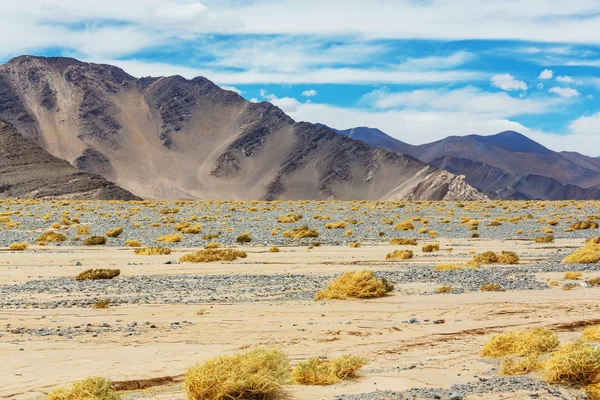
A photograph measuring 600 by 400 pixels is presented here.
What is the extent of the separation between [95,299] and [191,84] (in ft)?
624

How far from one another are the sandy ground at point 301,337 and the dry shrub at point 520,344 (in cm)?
23

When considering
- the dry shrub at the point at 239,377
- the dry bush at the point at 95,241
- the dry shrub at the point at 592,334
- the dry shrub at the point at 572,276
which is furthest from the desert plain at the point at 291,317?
the dry bush at the point at 95,241

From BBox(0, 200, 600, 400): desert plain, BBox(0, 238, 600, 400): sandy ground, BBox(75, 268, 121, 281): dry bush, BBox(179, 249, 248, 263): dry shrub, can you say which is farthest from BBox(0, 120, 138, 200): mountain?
BBox(0, 238, 600, 400): sandy ground

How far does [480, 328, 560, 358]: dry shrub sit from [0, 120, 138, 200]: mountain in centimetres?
9181

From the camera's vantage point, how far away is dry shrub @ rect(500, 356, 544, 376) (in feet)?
27.1

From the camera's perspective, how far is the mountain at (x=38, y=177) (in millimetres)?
96812

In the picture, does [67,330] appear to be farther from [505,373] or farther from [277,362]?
[505,373]

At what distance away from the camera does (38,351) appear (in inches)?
369

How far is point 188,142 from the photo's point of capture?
180750mm

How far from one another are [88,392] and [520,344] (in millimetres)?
5382

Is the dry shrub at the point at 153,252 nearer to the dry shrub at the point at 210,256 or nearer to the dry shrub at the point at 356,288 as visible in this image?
the dry shrub at the point at 210,256

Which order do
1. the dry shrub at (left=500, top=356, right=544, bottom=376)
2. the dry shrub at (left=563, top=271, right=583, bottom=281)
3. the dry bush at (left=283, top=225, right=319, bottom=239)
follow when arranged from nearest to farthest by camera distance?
the dry shrub at (left=500, top=356, right=544, bottom=376), the dry shrub at (left=563, top=271, right=583, bottom=281), the dry bush at (left=283, top=225, right=319, bottom=239)

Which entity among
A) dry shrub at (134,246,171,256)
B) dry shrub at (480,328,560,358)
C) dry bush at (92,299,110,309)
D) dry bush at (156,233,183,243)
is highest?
dry bush at (156,233,183,243)

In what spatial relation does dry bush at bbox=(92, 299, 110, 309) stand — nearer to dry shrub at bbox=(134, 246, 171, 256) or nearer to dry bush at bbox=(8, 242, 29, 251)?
dry shrub at bbox=(134, 246, 171, 256)
